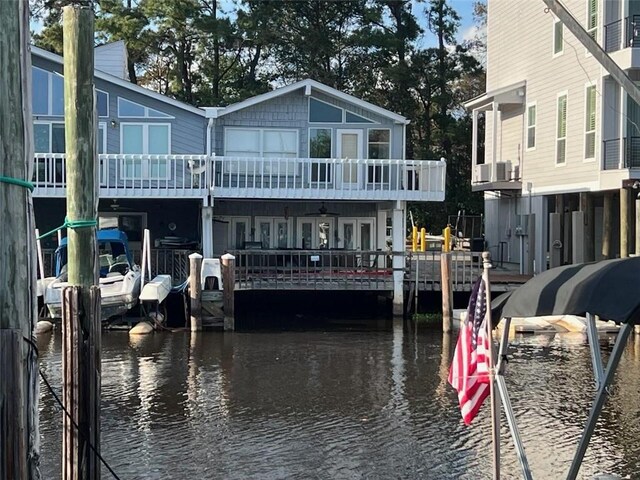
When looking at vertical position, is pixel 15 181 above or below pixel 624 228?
above

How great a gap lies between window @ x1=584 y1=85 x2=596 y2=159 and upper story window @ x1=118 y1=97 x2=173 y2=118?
13.5m

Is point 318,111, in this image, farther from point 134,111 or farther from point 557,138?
point 557,138

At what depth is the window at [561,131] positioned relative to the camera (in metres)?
27.0

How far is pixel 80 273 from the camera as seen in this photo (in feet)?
21.8

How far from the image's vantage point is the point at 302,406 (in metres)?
13.5

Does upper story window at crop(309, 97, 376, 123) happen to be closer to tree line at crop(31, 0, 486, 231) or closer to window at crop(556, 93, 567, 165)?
window at crop(556, 93, 567, 165)

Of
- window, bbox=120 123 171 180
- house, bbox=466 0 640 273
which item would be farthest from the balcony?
house, bbox=466 0 640 273

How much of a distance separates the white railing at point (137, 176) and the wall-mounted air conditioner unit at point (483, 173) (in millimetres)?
13197

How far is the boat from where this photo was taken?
20.9 metres

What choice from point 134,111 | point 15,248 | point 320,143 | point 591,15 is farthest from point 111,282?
point 15,248

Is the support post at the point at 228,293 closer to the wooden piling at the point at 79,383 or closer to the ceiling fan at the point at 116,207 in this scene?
the ceiling fan at the point at 116,207

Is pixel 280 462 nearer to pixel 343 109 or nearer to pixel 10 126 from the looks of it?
pixel 10 126

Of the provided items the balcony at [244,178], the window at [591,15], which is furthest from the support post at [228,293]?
the window at [591,15]

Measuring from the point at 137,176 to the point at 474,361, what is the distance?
64.0ft
